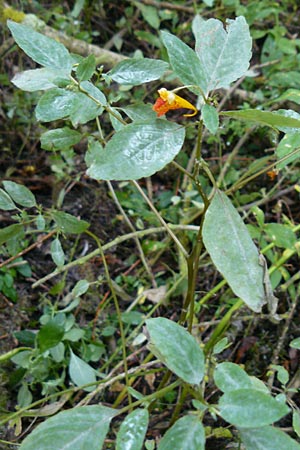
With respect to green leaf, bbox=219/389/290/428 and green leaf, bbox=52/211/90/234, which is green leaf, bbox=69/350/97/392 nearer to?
green leaf, bbox=52/211/90/234

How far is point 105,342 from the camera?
4.56ft

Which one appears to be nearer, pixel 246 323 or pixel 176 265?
pixel 246 323

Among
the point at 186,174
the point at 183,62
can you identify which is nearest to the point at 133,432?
the point at 186,174

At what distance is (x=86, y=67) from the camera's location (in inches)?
30.5

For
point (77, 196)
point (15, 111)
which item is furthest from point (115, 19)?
point (77, 196)

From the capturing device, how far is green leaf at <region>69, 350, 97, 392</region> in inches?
47.0

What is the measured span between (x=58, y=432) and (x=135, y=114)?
1.58ft

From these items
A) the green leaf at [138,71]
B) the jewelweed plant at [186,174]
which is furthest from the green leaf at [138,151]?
the green leaf at [138,71]

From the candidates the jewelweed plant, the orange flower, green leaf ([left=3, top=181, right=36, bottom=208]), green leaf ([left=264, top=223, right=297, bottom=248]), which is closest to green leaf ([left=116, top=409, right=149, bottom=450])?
the jewelweed plant

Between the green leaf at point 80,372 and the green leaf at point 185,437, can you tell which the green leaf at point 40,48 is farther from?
the green leaf at point 80,372

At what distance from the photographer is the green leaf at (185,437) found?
64 cm

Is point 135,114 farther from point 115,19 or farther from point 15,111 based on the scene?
point 115,19

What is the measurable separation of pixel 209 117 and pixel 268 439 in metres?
0.42

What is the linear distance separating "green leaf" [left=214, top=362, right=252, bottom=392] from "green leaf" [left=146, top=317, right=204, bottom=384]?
3 cm
